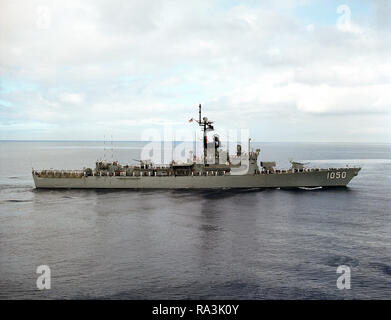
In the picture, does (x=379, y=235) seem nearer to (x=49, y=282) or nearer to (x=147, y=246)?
(x=147, y=246)

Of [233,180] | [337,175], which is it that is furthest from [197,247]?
[337,175]

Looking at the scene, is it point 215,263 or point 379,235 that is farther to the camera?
point 379,235

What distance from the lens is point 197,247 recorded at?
1175 inches

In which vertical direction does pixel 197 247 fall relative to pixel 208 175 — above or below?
below

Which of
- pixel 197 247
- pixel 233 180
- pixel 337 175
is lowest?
pixel 197 247

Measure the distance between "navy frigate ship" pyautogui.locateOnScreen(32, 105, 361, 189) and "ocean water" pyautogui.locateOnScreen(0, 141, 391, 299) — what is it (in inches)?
389

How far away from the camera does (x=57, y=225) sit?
3778 centimetres

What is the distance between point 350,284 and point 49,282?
19392 mm

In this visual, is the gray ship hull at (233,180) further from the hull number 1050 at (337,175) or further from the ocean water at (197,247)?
the ocean water at (197,247)

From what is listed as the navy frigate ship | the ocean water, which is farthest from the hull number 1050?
the ocean water

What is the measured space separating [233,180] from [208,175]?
4.72 m

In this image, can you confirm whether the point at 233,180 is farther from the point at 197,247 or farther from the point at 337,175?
the point at 197,247

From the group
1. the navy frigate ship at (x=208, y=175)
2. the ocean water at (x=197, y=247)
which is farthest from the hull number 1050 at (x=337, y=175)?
the ocean water at (x=197, y=247)

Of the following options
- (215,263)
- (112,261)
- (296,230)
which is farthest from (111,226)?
(296,230)
